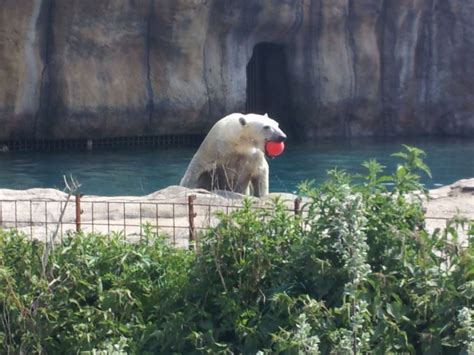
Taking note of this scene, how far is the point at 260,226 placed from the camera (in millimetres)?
5508

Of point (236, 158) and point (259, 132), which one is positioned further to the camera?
point (259, 132)

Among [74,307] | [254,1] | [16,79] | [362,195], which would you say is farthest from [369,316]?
[254,1]

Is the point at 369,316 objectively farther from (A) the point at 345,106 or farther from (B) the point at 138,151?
(A) the point at 345,106

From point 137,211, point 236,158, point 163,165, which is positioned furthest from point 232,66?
point 137,211

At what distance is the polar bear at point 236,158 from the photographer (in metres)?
11.2

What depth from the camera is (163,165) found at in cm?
1658

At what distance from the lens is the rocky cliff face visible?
1741cm

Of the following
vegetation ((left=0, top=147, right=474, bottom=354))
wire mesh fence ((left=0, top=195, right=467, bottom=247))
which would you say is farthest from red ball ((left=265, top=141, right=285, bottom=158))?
vegetation ((left=0, top=147, right=474, bottom=354))

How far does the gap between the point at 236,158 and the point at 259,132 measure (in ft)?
1.65

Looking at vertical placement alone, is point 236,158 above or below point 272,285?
above

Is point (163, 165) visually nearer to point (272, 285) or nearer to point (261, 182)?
point (261, 182)

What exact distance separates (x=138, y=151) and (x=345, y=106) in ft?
16.3

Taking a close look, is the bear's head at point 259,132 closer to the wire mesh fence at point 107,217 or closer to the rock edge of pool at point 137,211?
Result: the rock edge of pool at point 137,211

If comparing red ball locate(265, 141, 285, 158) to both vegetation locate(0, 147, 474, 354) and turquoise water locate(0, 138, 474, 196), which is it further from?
vegetation locate(0, 147, 474, 354)
